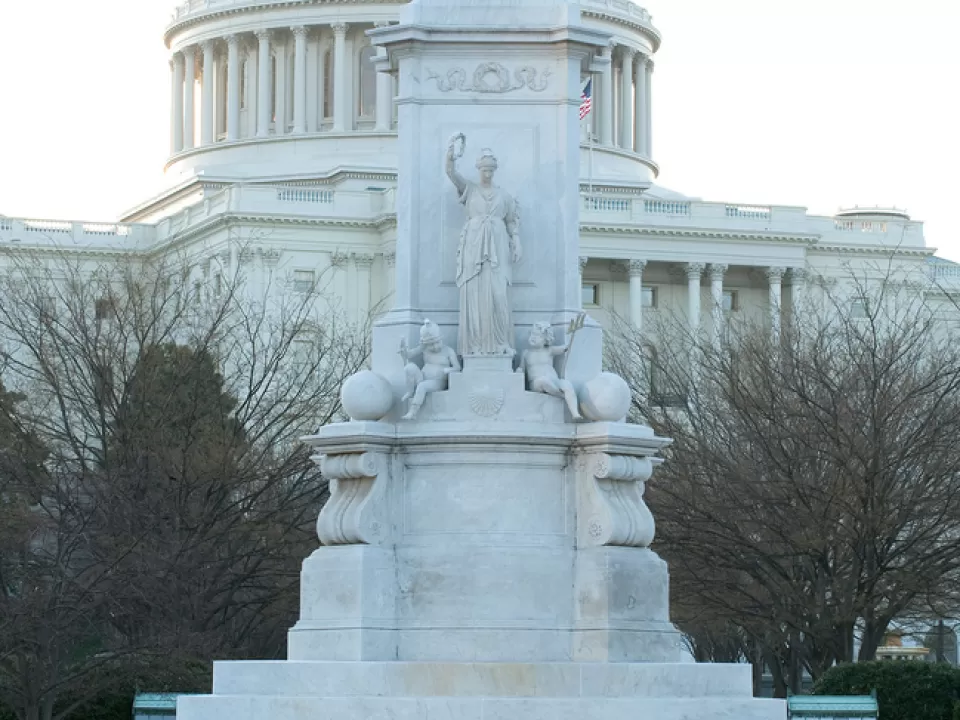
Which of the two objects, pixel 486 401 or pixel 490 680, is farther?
pixel 486 401

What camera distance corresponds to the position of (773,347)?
48.8m

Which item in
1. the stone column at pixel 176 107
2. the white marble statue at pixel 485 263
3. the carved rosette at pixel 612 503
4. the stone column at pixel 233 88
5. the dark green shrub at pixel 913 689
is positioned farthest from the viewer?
the stone column at pixel 176 107

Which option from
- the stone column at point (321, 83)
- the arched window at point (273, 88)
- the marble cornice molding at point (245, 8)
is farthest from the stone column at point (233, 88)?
the stone column at point (321, 83)

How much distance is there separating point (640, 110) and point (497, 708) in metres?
135

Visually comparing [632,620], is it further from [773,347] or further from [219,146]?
[219,146]

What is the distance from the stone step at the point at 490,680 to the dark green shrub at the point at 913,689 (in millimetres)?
9919

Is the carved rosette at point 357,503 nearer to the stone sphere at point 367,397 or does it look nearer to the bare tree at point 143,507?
the stone sphere at point 367,397

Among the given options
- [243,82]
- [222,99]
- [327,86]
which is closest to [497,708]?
[327,86]

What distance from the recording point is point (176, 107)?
159250mm

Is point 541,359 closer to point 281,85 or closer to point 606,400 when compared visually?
point 606,400

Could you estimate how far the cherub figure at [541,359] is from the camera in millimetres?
23391

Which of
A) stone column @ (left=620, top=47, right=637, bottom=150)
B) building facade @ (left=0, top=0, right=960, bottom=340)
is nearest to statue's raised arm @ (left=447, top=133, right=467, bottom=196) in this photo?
building facade @ (left=0, top=0, right=960, bottom=340)

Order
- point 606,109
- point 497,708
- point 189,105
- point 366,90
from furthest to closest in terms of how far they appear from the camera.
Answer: point 189,105, point 366,90, point 606,109, point 497,708

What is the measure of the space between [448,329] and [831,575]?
15.2 meters
